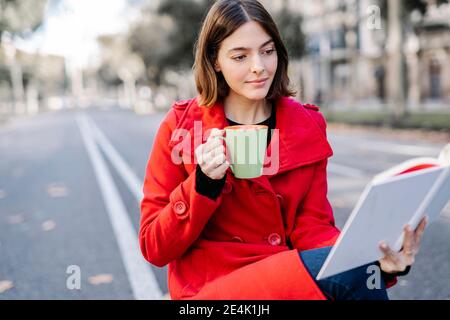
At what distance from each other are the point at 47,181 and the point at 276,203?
861 centimetres

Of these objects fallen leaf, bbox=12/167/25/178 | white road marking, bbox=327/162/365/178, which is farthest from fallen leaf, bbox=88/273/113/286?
fallen leaf, bbox=12/167/25/178

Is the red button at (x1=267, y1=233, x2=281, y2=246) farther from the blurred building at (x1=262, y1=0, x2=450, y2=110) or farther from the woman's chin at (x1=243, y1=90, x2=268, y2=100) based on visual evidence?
the blurred building at (x1=262, y1=0, x2=450, y2=110)

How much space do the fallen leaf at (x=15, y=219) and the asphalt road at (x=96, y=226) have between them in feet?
0.04

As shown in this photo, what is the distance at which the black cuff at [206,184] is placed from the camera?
1.55 m

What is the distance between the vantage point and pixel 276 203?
1727 millimetres

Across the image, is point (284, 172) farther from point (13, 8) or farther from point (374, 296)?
point (13, 8)

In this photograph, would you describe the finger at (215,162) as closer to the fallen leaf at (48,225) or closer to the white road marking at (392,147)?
the fallen leaf at (48,225)

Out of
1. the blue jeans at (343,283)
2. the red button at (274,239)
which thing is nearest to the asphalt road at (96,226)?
the red button at (274,239)

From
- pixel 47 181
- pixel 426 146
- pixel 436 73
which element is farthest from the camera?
pixel 436 73

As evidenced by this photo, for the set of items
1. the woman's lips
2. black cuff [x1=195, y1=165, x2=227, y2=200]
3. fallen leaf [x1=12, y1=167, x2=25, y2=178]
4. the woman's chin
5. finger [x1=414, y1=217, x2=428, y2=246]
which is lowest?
fallen leaf [x1=12, y1=167, x2=25, y2=178]

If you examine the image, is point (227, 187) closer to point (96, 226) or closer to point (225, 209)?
point (225, 209)

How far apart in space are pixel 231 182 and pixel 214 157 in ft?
0.70

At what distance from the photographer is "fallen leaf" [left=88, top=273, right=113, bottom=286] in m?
4.14

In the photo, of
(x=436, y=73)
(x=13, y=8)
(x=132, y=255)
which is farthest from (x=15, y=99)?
(x=132, y=255)
